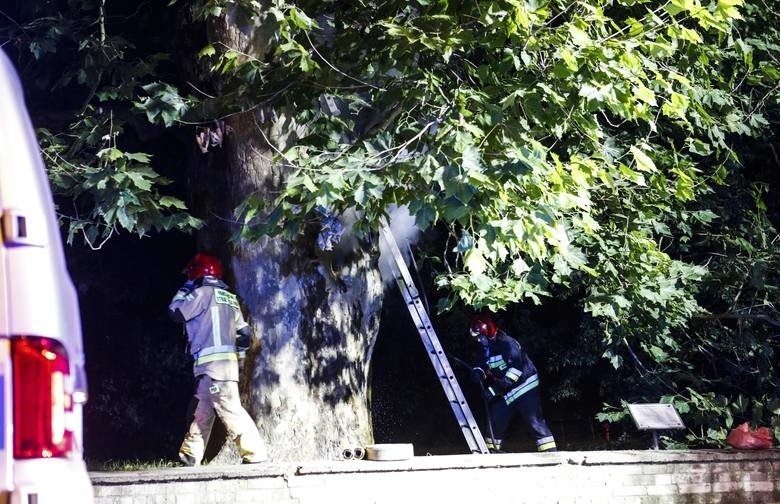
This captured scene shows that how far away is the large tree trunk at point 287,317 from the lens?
9.09 metres

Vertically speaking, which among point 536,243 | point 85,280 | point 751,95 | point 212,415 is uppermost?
point 751,95

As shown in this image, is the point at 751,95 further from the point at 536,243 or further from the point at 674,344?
the point at 536,243

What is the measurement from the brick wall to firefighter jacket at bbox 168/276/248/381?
1.38 metres

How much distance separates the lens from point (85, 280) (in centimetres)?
1257

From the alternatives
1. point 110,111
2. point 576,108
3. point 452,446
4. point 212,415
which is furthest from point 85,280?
point 576,108

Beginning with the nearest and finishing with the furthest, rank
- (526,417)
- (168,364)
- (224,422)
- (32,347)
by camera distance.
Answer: (32,347), (224,422), (526,417), (168,364)

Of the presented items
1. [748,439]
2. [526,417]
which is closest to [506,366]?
[526,417]

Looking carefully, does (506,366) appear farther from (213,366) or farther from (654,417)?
(213,366)

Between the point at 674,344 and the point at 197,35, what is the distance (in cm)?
681

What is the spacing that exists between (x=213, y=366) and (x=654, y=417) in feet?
14.8

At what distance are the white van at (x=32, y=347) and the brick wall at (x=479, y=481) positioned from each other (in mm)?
4350

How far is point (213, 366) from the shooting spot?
873 centimetres

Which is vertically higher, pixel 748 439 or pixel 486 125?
pixel 486 125

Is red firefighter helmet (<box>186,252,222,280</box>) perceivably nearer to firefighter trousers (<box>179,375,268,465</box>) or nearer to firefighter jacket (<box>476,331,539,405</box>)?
firefighter trousers (<box>179,375,268,465</box>)
